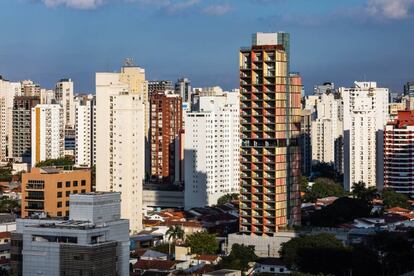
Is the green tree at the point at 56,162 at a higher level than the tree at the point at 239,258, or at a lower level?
higher

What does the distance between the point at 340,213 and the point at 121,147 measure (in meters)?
8.82

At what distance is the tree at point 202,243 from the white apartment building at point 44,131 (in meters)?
26.8

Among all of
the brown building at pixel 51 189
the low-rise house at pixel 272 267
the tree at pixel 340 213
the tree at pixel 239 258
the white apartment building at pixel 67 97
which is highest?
the white apartment building at pixel 67 97

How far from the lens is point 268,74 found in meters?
30.1

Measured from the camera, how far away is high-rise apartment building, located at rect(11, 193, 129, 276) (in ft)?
70.3

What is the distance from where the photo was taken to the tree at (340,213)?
34969 millimetres

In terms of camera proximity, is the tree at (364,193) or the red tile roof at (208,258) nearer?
the red tile roof at (208,258)

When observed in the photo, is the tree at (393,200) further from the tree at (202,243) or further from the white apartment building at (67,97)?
the white apartment building at (67,97)

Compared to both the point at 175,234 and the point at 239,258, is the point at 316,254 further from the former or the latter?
the point at 175,234

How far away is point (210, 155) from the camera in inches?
1742

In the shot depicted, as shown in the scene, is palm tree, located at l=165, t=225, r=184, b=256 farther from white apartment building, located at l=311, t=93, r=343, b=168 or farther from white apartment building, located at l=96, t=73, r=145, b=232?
white apartment building, located at l=311, t=93, r=343, b=168

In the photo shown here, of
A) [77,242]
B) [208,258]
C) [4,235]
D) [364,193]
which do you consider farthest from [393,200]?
[77,242]

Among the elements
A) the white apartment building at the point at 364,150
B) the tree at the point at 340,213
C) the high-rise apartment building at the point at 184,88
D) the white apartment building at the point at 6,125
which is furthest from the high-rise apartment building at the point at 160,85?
the tree at the point at 340,213

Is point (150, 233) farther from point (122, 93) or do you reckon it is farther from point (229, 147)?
point (229, 147)
